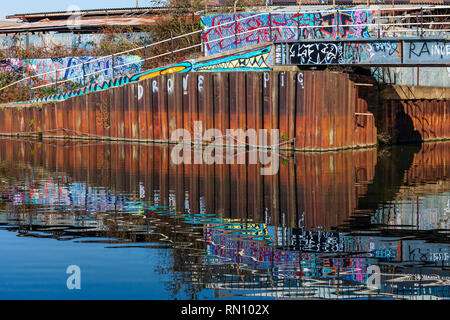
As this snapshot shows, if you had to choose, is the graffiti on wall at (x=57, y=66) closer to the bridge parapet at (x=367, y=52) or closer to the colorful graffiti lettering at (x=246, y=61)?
the colorful graffiti lettering at (x=246, y=61)

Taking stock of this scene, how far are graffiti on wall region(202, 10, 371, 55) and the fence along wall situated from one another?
8.98ft

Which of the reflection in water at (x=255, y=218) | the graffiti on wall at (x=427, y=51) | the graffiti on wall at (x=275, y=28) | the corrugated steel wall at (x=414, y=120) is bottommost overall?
the reflection in water at (x=255, y=218)

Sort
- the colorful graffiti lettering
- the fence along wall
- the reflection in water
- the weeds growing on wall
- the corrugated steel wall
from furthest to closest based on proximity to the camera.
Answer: the weeds growing on wall → the corrugated steel wall → the colorful graffiti lettering → the fence along wall → the reflection in water

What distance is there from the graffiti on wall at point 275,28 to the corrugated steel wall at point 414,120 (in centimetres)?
581

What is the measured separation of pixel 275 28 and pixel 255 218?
21511mm

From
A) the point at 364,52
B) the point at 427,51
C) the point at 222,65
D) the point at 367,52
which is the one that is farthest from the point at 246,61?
the point at 427,51

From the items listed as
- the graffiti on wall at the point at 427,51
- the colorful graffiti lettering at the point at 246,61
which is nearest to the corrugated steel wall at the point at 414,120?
the graffiti on wall at the point at 427,51

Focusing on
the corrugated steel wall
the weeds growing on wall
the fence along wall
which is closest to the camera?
the fence along wall

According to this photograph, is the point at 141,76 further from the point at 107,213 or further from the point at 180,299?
the point at 180,299

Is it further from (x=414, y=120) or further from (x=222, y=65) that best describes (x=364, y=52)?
(x=414, y=120)

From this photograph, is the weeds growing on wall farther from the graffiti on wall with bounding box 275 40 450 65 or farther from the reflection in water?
the reflection in water

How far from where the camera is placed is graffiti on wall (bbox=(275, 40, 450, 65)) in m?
33.9

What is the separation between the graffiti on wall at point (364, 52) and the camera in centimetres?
3388

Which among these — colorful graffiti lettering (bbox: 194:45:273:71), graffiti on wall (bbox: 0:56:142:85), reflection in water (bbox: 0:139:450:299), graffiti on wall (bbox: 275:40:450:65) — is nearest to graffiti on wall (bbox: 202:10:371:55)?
colorful graffiti lettering (bbox: 194:45:273:71)
